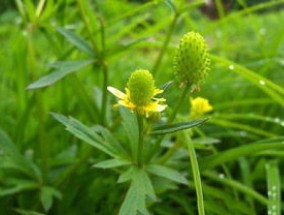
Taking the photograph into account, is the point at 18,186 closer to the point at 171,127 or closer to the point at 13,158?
the point at 13,158

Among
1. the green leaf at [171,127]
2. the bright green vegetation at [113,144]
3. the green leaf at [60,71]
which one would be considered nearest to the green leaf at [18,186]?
the bright green vegetation at [113,144]

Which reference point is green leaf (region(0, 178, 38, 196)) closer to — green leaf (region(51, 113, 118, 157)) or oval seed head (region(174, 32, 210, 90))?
green leaf (region(51, 113, 118, 157))

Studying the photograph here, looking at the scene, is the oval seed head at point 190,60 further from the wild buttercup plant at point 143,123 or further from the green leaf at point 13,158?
the green leaf at point 13,158

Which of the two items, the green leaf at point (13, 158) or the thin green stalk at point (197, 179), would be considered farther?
the green leaf at point (13, 158)

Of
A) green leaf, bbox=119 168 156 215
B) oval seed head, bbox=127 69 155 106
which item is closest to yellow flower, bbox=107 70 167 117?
oval seed head, bbox=127 69 155 106

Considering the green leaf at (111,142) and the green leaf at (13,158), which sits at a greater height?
the green leaf at (111,142)

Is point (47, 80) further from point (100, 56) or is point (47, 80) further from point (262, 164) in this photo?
point (262, 164)
